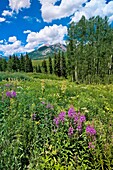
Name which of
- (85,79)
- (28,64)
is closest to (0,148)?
(85,79)

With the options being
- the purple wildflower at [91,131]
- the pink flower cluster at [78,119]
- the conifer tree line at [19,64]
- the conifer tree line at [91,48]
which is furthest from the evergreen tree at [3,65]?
the purple wildflower at [91,131]

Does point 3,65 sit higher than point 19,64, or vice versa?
point 19,64

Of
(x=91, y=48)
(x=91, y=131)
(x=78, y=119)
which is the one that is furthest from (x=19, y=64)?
(x=91, y=131)

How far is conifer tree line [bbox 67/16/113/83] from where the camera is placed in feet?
141

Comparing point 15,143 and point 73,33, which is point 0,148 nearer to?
point 15,143

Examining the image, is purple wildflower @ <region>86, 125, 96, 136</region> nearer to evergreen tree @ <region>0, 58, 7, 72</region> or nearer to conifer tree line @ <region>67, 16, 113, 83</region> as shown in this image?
conifer tree line @ <region>67, 16, 113, 83</region>

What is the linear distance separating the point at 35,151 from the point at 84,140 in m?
0.95

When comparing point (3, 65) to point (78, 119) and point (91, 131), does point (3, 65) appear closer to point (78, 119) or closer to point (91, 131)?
point (78, 119)

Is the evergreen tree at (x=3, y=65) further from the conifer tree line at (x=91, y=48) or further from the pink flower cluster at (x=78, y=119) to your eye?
the pink flower cluster at (x=78, y=119)

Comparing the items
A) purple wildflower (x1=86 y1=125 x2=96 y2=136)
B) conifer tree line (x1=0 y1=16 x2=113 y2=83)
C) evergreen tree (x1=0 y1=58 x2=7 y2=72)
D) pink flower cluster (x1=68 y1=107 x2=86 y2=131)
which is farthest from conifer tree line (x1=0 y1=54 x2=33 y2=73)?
purple wildflower (x1=86 y1=125 x2=96 y2=136)

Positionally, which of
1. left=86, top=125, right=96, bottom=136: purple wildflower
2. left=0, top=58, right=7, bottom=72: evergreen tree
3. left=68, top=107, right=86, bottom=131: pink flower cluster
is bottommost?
left=86, top=125, right=96, bottom=136: purple wildflower

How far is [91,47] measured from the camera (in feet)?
142

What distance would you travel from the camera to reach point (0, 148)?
11.6ft

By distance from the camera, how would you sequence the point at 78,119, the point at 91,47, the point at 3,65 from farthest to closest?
the point at 3,65, the point at 91,47, the point at 78,119
